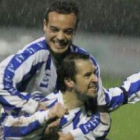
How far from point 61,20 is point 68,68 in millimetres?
251

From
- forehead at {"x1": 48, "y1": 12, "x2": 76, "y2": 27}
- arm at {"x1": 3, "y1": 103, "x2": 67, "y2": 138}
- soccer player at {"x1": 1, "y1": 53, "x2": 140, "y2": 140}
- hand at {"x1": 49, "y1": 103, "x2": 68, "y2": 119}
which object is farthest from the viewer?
forehead at {"x1": 48, "y1": 12, "x2": 76, "y2": 27}

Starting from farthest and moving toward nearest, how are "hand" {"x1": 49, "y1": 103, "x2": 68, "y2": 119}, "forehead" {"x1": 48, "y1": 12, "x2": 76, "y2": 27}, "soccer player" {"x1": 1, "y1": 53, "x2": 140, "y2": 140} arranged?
"forehead" {"x1": 48, "y1": 12, "x2": 76, "y2": 27}
"soccer player" {"x1": 1, "y1": 53, "x2": 140, "y2": 140}
"hand" {"x1": 49, "y1": 103, "x2": 68, "y2": 119}

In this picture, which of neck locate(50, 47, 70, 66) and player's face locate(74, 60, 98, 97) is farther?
neck locate(50, 47, 70, 66)

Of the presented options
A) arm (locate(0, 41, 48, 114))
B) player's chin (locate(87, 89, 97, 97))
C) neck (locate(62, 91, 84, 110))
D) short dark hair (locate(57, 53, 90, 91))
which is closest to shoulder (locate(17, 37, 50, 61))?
arm (locate(0, 41, 48, 114))

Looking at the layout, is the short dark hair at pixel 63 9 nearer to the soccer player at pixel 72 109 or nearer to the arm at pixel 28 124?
the soccer player at pixel 72 109

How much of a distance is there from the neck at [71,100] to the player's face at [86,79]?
0.11ft

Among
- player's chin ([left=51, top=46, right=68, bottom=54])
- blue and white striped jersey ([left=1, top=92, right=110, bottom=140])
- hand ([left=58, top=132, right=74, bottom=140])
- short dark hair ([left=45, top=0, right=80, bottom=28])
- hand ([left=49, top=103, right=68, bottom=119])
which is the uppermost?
short dark hair ([left=45, top=0, right=80, bottom=28])

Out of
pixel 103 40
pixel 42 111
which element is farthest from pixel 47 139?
pixel 103 40

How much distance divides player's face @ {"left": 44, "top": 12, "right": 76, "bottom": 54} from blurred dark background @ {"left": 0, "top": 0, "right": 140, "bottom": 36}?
28.2 ft

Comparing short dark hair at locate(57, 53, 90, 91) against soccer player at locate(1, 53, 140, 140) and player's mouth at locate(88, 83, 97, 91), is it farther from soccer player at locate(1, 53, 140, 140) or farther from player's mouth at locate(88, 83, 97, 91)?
player's mouth at locate(88, 83, 97, 91)

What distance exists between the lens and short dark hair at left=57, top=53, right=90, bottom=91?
4285 millimetres

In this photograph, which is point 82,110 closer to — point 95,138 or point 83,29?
point 95,138

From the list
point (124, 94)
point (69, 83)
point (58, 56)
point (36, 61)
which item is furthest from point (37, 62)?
point (124, 94)

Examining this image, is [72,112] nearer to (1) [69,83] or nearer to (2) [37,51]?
(1) [69,83]
